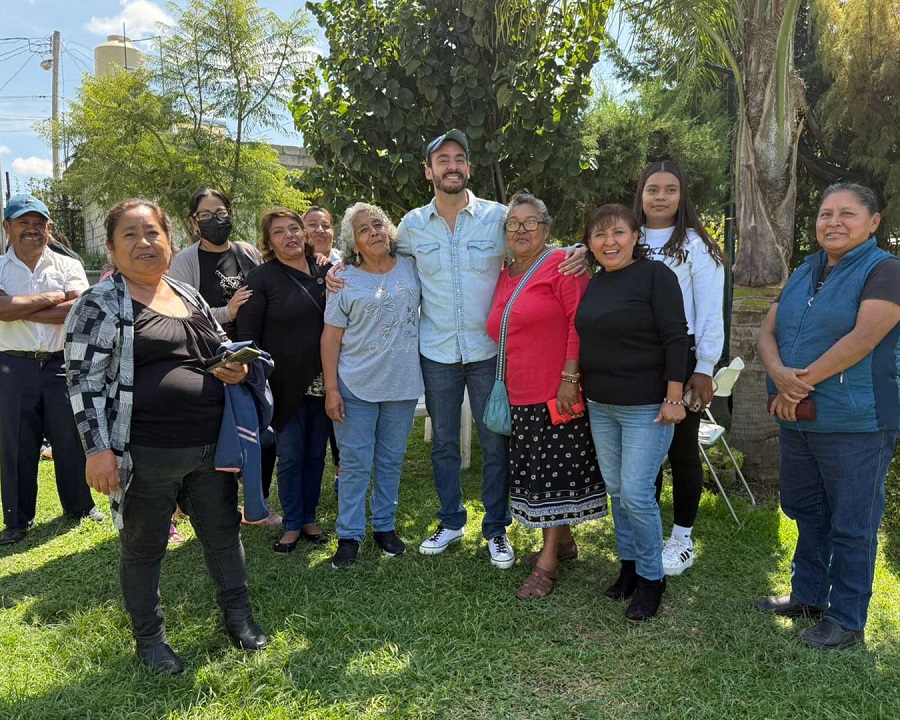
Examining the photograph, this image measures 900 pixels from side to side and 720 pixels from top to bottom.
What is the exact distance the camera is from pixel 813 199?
504 inches

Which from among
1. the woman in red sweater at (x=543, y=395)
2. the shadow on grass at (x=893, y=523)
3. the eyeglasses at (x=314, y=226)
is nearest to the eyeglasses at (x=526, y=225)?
the woman in red sweater at (x=543, y=395)

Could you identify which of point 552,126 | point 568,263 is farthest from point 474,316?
point 552,126

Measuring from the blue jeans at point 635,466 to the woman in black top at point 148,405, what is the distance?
5.77 feet

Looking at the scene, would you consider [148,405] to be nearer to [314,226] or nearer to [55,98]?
[314,226]

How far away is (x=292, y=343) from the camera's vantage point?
392 centimetres

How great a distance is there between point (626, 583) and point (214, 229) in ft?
10.4

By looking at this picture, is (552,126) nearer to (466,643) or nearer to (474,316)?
(474,316)

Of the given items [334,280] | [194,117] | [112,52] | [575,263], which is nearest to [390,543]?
[334,280]

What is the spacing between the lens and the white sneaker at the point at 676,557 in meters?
3.72

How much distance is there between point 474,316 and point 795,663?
2241mm

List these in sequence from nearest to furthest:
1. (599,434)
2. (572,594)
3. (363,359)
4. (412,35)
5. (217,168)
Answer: (599,434)
(572,594)
(363,359)
(412,35)
(217,168)

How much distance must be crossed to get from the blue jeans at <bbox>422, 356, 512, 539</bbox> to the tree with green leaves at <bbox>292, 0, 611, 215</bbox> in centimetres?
246

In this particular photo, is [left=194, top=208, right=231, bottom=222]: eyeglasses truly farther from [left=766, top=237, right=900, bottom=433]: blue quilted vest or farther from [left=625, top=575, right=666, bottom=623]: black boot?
[left=766, top=237, right=900, bottom=433]: blue quilted vest

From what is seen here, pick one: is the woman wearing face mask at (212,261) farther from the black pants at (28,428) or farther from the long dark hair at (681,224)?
the long dark hair at (681,224)
